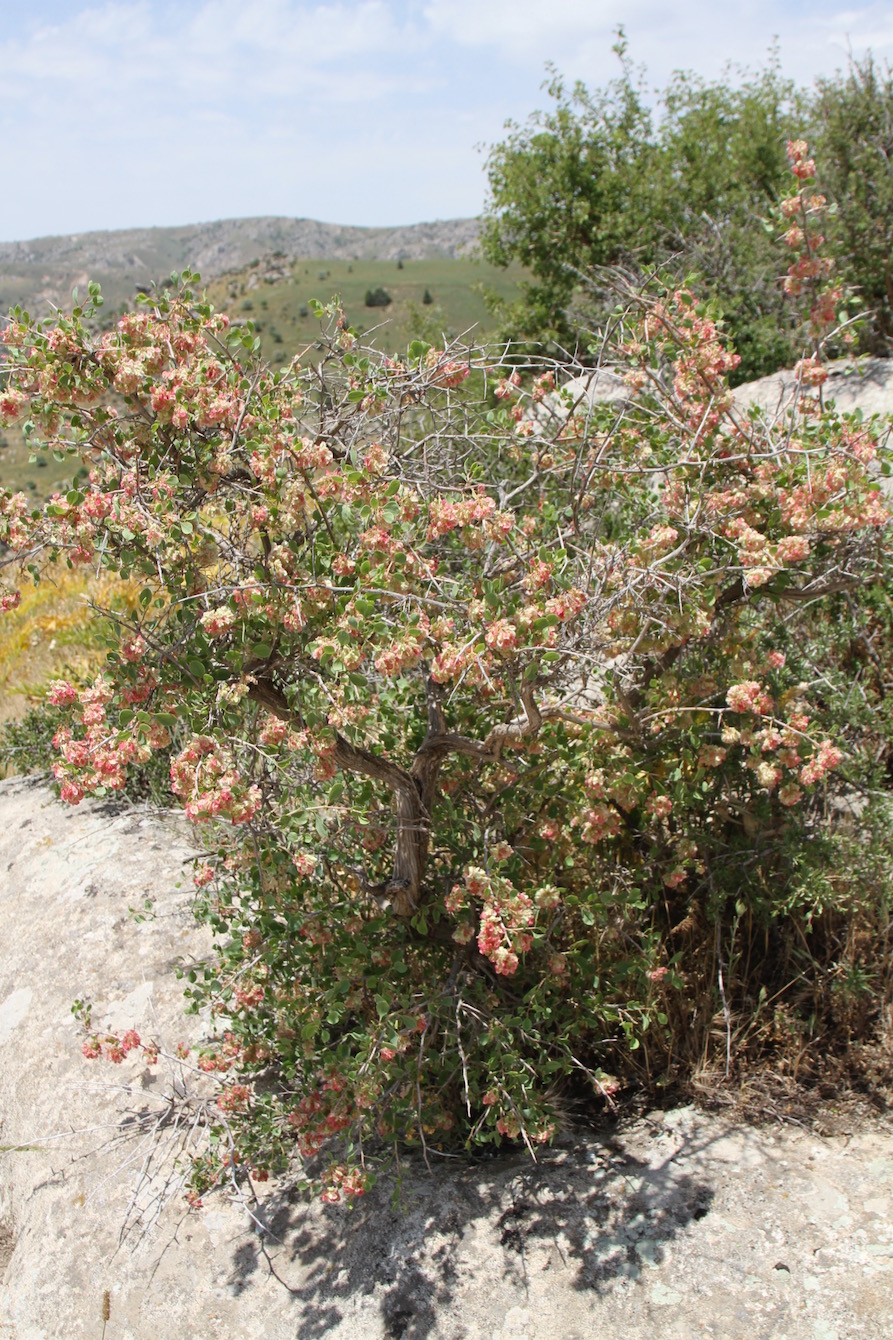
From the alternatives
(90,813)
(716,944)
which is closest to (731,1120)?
(716,944)

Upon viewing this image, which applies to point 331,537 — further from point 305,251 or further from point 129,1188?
point 305,251

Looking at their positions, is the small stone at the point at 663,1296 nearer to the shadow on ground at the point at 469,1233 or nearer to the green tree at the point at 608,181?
the shadow on ground at the point at 469,1233

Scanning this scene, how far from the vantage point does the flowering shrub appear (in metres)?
2.52

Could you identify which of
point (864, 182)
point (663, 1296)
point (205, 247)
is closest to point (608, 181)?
point (864, 182)

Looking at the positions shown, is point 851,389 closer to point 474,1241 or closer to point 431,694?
point 431,694

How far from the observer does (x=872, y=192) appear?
7.73 metres

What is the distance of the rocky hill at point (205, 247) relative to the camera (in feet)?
472

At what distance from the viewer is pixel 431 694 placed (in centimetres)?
290

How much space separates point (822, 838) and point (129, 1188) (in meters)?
2.64

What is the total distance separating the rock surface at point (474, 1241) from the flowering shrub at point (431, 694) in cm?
23

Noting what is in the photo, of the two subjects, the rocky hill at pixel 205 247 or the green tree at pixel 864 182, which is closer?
the green tree at pixel 864 182

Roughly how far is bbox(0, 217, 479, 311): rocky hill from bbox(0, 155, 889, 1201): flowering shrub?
14001cm

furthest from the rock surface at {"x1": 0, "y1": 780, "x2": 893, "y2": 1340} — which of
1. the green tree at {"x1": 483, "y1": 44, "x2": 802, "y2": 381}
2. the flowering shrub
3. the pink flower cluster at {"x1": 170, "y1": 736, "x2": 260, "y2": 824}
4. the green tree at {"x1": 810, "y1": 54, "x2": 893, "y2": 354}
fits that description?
the green tree at {"x1": 483, "y1": 44, "x2": 802, "y2": 381}

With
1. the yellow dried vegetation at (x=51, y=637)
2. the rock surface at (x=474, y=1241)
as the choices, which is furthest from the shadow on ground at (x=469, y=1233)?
the yellow dried vegetation at (x=51, y=637)
